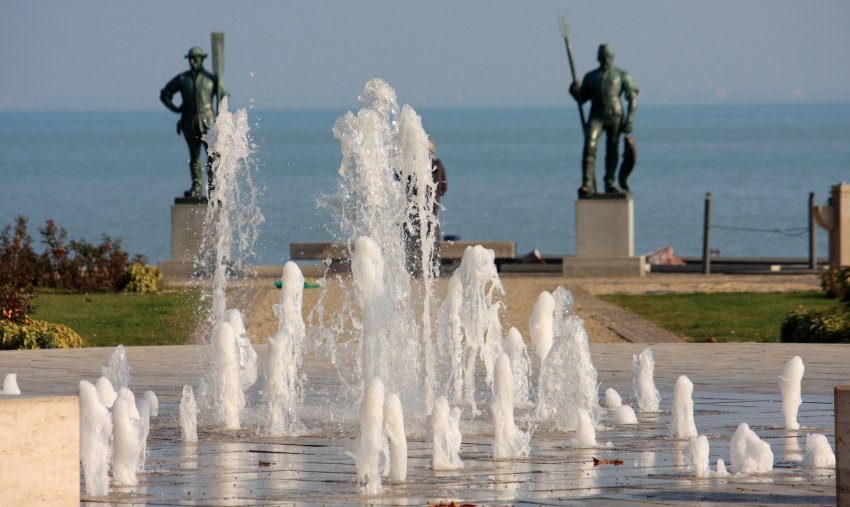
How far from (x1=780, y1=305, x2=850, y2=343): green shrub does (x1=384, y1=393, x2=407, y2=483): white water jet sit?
306 inches

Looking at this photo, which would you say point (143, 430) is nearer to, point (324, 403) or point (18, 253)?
point (324, 403)

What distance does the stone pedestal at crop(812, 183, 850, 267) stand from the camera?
22.1 m

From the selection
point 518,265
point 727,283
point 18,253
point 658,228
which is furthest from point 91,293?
point 658,228

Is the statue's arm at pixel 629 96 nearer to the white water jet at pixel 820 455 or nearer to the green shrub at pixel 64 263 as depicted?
the green shrub at pixel 64 263

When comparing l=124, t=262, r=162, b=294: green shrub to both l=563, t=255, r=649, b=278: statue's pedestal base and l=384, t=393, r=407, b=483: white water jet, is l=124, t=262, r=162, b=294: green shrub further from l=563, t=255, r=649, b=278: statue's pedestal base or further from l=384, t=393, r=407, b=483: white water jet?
l=384, t=393, r=407, b=483: white water jet

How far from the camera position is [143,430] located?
783 centimetres

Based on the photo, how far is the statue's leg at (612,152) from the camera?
2325cm

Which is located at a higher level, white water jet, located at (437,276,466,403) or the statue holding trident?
the statue holding trident

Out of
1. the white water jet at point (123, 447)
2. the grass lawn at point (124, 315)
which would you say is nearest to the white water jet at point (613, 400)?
the white water jet at point (123, 447)

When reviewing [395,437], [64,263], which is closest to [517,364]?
[395,437]

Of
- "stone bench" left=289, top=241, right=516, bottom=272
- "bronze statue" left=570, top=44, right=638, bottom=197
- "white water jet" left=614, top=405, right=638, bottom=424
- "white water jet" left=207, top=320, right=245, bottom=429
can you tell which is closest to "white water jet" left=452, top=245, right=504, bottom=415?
"white water jet" left=614, top=405, right=638, bottom=424

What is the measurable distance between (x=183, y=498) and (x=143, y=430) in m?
0.65

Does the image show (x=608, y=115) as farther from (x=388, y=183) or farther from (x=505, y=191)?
(x=505, y=191)

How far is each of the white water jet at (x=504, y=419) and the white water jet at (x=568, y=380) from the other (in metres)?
1.12
